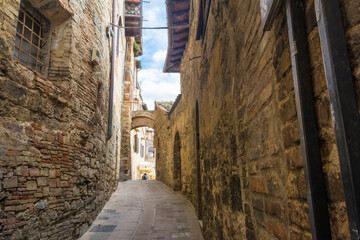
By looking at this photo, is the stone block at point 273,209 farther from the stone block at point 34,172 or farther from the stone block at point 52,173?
the stone block at point 52,173

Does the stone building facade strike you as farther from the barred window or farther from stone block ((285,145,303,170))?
the barred window

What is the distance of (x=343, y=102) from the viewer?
34.3 inches

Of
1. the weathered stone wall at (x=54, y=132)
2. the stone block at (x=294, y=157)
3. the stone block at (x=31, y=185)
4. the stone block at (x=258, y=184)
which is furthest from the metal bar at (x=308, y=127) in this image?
the stone block at (x=31, y=185)

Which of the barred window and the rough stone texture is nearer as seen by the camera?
the barred window

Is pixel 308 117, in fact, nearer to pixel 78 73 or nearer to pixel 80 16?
pixel 78 73

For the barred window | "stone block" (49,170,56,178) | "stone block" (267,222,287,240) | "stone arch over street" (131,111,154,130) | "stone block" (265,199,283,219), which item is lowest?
"stone block" (267,222,287,240)

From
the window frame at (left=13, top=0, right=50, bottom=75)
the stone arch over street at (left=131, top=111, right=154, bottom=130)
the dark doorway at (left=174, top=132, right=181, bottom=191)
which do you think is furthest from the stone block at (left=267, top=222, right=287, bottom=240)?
the stone arch over street at (left=131, top=111, right=154, bottom=130)

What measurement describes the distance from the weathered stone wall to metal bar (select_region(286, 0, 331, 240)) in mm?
3485

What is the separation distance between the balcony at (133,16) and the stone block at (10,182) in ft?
41.9

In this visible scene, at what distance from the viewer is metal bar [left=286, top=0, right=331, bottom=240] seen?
40.6 inches

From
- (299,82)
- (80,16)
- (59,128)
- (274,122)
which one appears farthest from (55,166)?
(299,82)

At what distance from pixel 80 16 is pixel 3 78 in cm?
268

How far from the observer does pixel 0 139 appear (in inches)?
130

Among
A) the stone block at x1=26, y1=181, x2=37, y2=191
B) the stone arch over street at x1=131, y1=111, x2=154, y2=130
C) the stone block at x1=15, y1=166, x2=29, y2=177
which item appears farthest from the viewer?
the stone arch over street at x1=131, y1=111, x2=154, y2=130
